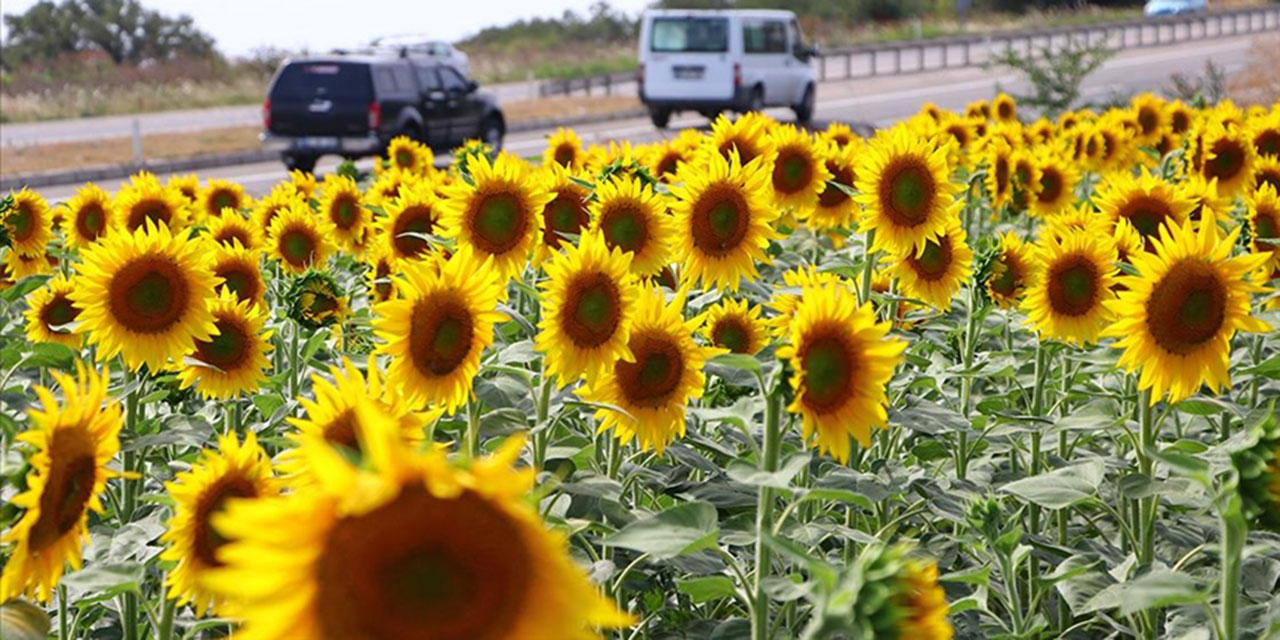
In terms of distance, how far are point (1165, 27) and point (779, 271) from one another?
173 ft

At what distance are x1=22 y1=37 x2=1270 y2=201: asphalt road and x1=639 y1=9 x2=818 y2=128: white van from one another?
33.5 inches

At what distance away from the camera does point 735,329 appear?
418cm

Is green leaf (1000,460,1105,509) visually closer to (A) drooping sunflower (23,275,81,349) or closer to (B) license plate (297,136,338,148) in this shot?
(A) drooping sunflower (23,275,81,349)

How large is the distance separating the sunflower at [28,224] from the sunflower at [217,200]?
1172mm

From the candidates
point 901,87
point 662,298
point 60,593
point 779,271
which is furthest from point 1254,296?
point 901,87

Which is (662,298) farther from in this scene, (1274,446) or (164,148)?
(164,148)

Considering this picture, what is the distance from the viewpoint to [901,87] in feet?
131

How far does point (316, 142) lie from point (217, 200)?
1584cm

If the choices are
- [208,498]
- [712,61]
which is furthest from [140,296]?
[712,61]

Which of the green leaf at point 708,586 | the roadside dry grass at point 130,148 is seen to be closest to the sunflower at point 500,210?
the green leaf at point 708,586

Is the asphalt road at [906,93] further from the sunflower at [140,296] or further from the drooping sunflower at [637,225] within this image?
the sunflower at [140,296]

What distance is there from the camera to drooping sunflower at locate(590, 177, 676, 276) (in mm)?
4188

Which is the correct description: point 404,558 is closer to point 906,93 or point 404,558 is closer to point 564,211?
point 564,211

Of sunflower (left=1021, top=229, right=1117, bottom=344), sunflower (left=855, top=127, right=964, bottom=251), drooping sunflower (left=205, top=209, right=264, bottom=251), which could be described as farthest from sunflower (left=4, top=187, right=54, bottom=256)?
sunflower (left=1021, top=229, right=1117, bottom=344)
